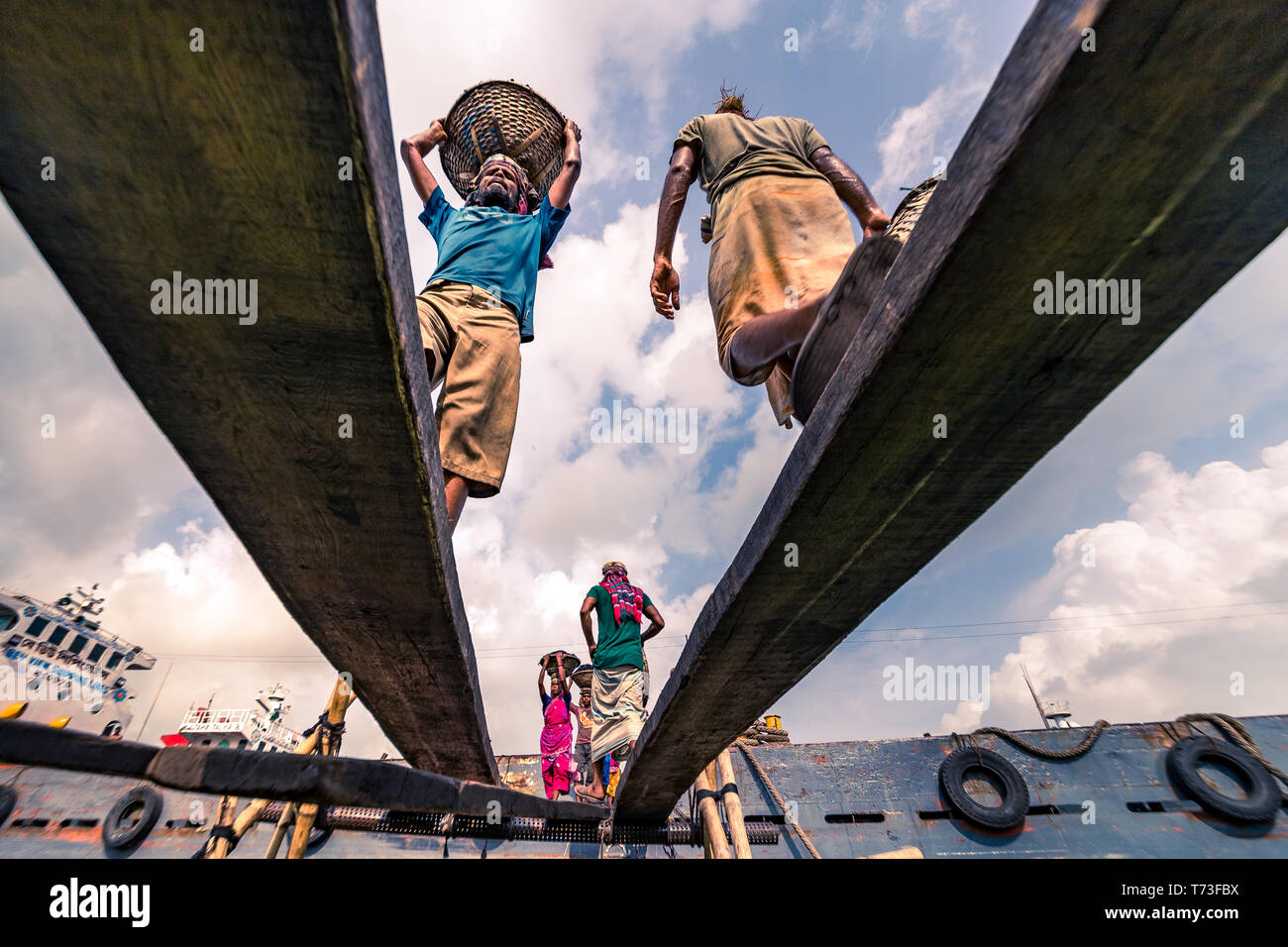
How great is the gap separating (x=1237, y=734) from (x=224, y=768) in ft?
27.8

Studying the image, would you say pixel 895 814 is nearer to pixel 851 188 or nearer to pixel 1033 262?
pixel 851 188

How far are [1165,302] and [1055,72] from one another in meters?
0.51

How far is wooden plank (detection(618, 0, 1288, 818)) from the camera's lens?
25.7 inches

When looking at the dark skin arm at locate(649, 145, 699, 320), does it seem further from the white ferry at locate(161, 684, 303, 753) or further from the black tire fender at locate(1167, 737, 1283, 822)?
the white ferry at locate(161, 684, 303, 753)

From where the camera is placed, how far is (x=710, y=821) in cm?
361

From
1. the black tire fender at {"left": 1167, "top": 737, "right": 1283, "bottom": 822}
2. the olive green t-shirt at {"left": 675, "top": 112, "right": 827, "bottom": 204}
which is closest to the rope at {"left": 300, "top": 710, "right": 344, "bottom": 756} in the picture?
the olive green t-shirt at {"left": 675, "top": 112, "right": 827, "bottom": 204}

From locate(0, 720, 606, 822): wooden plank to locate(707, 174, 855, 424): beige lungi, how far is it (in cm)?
169

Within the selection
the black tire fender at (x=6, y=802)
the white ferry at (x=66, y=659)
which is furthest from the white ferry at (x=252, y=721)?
the black tire fender at (x=6, y=802)

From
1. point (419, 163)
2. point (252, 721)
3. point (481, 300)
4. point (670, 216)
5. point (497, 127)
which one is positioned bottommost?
point (252, 721)

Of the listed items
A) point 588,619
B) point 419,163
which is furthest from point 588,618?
point 419,163

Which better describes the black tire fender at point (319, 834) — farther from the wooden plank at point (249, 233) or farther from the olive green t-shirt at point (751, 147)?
the olive green t-shirt at point (751, 147)
